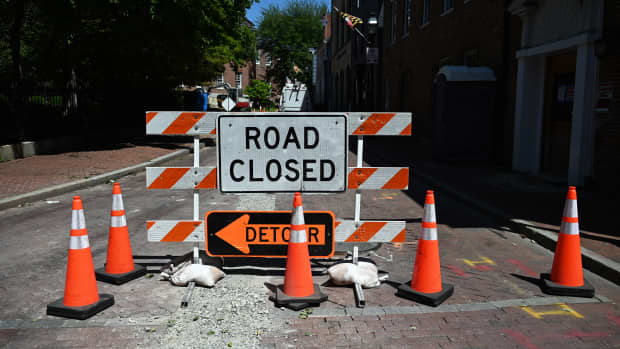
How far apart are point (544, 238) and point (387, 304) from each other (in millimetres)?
2854

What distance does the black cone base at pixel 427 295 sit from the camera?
13.0ft

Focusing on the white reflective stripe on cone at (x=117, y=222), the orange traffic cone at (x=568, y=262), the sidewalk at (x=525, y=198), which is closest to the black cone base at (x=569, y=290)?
the orange traffic cone at (x=568, y=262)

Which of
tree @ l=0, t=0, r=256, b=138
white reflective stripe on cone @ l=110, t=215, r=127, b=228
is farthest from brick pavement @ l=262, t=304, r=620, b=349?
tree @ l=0, t=0, r=256, b=138

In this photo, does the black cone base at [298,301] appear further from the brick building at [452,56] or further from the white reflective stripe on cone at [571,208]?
the brick building at [452,56]

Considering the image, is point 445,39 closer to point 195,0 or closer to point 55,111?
point 195,0

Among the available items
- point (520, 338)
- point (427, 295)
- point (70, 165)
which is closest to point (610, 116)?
point (427, 295)

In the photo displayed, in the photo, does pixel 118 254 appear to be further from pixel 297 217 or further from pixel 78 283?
pixel 297 217

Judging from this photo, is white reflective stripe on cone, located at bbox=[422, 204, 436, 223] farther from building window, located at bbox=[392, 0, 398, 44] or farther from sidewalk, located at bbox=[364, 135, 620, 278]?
building window, located at bbox=[392, 0, 398, 44]

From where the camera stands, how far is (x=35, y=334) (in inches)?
135

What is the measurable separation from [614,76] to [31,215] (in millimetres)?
9643

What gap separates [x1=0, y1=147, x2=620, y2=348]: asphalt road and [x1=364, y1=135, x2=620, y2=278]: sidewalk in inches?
20.2

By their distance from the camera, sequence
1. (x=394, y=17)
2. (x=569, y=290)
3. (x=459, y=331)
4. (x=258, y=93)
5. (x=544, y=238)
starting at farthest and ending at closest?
(x=258, y=93), (x=394, y=17), (x=544, y=238), (x=569, y=290), (x=459, y=331)

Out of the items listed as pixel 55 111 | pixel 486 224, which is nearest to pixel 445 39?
pixel 486 224

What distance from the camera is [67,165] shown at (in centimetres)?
1212
